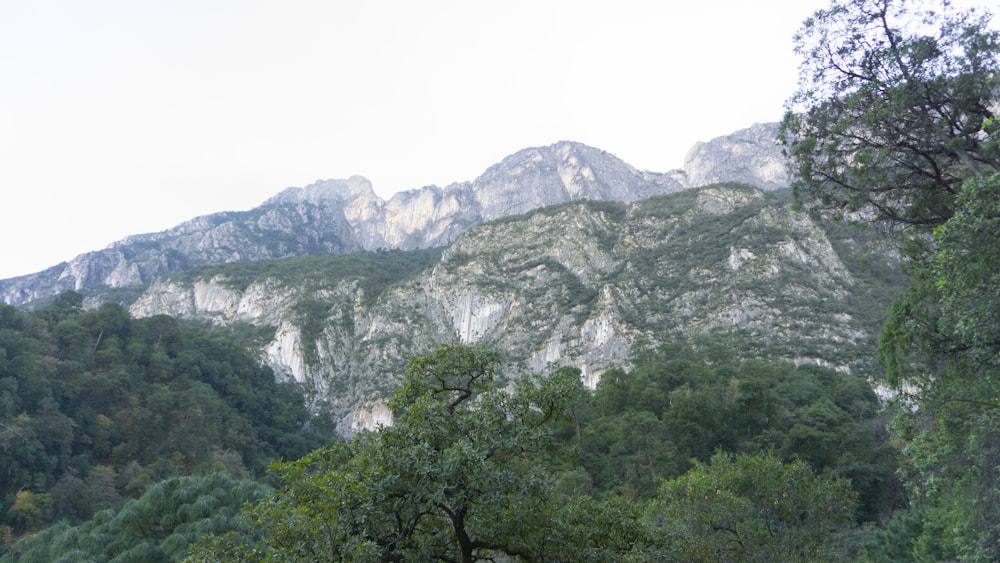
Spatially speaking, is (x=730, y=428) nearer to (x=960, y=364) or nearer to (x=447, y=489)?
(x=960, y=364)

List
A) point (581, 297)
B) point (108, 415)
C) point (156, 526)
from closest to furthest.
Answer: point (156, 526) < point (108, 415) < point (581, 297)

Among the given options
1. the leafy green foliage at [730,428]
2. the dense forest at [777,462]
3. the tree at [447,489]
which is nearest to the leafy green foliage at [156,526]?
the dense forest at [777,462]

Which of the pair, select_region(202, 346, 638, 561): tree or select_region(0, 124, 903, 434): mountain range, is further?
select_region(0, 124, 903, 434): mountain range

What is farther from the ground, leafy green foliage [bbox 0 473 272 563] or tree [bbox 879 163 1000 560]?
tree [bbox 879 163 1000 560]

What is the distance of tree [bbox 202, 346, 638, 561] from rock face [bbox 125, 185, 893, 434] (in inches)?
2479

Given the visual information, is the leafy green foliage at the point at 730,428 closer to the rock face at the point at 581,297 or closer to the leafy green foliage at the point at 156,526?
the rock face at the point at 581,297

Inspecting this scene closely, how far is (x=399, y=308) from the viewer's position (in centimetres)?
10700

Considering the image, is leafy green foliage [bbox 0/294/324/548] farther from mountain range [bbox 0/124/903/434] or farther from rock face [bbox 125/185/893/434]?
rock face [bbox 125/185/893/434]

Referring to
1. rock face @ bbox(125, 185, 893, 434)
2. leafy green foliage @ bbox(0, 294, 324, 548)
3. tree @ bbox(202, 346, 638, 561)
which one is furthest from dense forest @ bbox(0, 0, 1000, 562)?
rock face @ bbox(125, 185, 893, 434)

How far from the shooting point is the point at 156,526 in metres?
19.0

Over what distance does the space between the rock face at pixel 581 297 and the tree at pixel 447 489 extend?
63.0 metres

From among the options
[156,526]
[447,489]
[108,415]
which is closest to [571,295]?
[108,415]

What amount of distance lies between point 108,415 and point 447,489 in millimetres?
56717

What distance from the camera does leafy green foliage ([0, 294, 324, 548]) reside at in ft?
125
